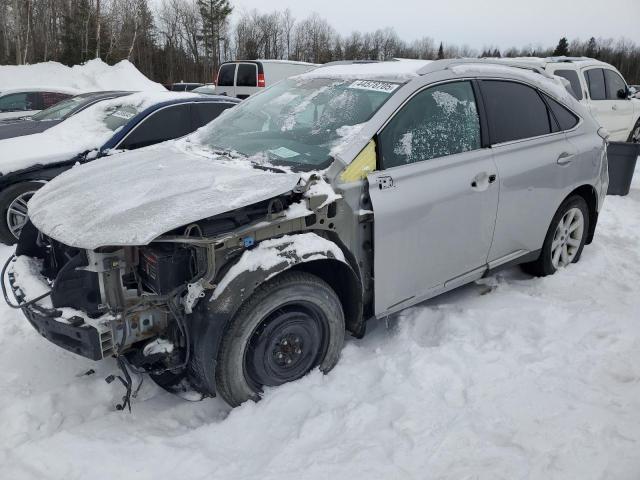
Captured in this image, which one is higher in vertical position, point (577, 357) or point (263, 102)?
point (263, 102)

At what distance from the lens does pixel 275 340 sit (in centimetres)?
289

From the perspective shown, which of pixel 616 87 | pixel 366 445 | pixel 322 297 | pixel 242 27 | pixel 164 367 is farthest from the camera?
pixel 242 27

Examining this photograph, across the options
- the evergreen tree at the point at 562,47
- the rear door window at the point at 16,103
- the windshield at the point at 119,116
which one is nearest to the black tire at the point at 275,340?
the windshield at the point at 119,116

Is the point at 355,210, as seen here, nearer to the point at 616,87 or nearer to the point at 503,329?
the point at 503,329

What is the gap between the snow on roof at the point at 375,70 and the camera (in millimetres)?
3488

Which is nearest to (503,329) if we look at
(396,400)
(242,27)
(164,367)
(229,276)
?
(396,400)

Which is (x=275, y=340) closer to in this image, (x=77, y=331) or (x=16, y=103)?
(x=77, y=331)

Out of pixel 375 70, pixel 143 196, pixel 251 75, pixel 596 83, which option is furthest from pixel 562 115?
pixel 251 75

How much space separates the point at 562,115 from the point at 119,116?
17.2 feet

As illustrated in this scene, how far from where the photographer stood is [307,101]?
12.0ft

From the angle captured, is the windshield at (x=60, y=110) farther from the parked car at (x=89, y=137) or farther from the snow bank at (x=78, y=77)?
the snow bank at (x=78, y=77)

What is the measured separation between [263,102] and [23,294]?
7.15 ft

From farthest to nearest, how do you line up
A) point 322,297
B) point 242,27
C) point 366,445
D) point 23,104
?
point 242,27, point 23,104, point 322,297, point 366,445

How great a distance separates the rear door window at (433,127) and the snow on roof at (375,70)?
0.69 ft
